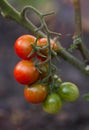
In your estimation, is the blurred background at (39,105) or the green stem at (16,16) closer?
the green stem at (16,16)

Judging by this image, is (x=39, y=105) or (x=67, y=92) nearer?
(x=67, y=92)

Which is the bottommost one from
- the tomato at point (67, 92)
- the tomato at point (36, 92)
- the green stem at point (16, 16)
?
the tomato at point (67, 92)

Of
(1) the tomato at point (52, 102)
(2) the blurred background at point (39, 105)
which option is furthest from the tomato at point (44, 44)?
(2) the blurred background at point (39, 105)

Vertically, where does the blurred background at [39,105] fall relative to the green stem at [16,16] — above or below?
below

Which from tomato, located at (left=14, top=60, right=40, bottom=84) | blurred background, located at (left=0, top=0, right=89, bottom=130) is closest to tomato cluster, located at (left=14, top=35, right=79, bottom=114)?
tomato, located at (left=14, top=60, right=40, bottom=84)

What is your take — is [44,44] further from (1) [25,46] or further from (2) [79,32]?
(2) [79,32]

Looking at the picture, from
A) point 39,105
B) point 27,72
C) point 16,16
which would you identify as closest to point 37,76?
point 27,72

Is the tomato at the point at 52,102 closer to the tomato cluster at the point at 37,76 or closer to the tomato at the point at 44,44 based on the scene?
the tomato cluster at the point at 37,76

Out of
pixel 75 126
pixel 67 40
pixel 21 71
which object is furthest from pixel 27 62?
pixel 67 40
